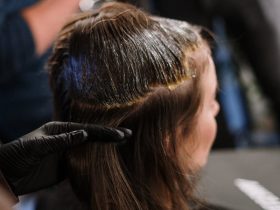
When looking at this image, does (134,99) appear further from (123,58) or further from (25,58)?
(25,58)

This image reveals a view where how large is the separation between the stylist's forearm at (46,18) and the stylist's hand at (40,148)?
1.78ft

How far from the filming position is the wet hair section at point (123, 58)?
0.81 m

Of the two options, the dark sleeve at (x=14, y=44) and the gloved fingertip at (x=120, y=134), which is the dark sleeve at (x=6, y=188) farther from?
the dark sleeve at (x=14, y=44)

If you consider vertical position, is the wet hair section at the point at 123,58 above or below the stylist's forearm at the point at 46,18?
above

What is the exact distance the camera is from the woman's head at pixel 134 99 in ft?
2.66

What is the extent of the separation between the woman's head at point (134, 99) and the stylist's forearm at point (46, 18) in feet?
1.34

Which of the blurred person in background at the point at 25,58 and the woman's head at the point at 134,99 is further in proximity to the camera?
the blurred person in background at the point at 25,58

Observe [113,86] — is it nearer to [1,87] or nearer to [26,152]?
[26,152]

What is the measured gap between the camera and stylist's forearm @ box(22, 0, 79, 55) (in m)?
1.29

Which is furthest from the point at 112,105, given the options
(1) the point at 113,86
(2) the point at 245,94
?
(2) the point at 245,94

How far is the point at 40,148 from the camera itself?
73cm

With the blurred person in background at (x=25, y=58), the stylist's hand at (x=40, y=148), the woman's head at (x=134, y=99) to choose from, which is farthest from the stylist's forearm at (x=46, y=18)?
the stylist's hand at (x=40, y=148)

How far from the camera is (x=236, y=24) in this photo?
2072 millimetres

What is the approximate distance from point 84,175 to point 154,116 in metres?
0.16
